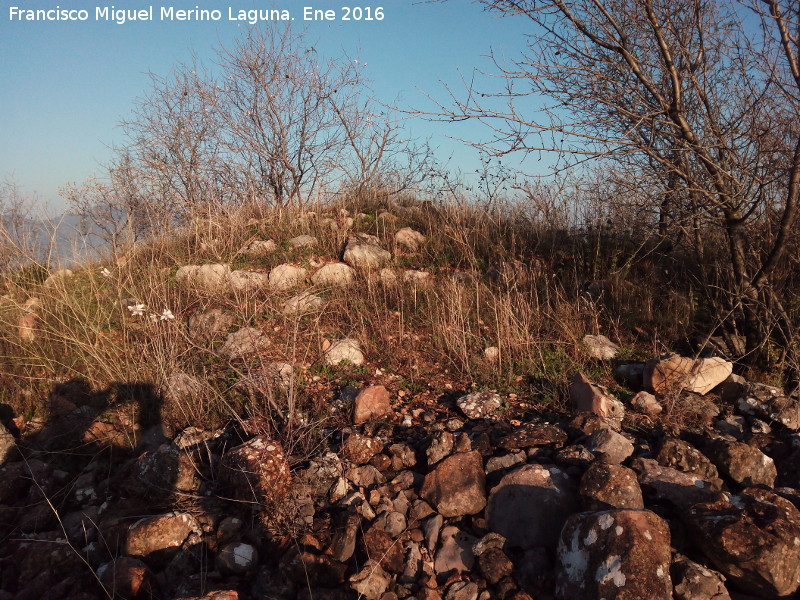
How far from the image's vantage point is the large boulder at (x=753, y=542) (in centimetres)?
206

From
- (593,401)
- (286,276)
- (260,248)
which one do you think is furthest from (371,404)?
(260,248)

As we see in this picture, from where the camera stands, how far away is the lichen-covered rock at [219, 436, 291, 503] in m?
2.66

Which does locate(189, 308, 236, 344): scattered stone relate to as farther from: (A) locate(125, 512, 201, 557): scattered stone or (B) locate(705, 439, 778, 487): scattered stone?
(B) locate(705, 439, 778, 487): scattered stone

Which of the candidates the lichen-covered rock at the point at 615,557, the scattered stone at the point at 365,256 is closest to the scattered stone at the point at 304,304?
the scattered stone at the point at 365,256

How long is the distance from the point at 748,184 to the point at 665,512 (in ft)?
9.39

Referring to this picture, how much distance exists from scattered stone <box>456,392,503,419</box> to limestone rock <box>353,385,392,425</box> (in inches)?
18.0

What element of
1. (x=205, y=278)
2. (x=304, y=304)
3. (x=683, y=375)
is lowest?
(x=683, y=375)

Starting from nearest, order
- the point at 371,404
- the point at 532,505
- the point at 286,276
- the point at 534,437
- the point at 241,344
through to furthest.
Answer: the point at 532,505 → the point at 534,437 → the point at 371,404 → the point at 241,344 → the point at 286,276

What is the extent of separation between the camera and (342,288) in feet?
17.5

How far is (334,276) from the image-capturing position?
564 centimetres

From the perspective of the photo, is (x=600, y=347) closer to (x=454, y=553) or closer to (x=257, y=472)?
(x=454, y=553)

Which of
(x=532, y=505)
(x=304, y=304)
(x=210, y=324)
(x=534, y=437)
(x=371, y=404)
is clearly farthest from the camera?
(x=304, y=304)

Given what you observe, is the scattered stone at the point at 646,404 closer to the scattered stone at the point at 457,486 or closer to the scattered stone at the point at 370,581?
the scattered stone at the point at 457,486

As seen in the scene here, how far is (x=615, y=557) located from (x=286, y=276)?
13.9 ft
